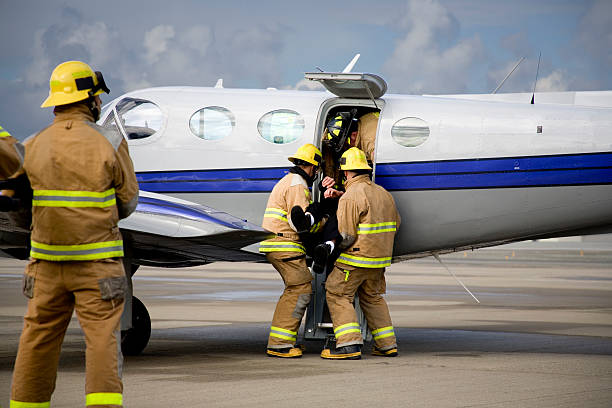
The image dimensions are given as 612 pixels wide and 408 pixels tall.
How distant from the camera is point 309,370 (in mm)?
9664

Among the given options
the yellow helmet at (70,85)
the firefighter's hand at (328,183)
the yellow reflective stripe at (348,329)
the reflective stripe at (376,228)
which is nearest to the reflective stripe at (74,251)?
the yellow helmet at (70,85)

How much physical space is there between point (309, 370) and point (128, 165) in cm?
425

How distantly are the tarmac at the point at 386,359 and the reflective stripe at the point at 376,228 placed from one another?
1499 millimetres

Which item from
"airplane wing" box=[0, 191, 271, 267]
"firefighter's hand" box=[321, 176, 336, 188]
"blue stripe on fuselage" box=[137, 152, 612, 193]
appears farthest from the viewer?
"firefighter's hand" box=[321, 176, 336, 188]

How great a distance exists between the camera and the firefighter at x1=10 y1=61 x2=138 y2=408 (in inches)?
230

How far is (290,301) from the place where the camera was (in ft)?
35.2

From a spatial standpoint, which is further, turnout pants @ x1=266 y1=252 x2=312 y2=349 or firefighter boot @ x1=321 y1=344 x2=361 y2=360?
turnout pants @ x1=266 y1=252 x2=312 y2=349

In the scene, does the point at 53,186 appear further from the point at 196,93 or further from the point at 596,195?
the point at 596,195

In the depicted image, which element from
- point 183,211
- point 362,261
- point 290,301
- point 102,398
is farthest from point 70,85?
point 362,261

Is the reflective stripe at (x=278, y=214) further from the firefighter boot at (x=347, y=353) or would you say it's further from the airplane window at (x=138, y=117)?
the airplane window at (x=138, y=117)

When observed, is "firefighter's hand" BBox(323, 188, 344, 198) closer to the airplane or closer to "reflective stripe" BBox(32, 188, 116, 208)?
the airplane

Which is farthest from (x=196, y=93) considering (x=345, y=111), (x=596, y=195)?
(x=596, y=195)

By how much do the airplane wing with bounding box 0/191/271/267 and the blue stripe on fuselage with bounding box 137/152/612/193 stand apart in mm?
1156

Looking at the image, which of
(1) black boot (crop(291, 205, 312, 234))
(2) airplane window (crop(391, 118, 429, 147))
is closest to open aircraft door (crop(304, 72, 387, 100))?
(2) airplane window (crop(391, 118, 429, 147))
